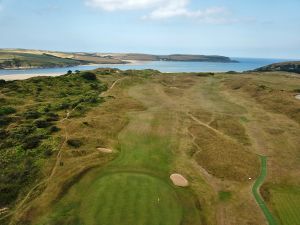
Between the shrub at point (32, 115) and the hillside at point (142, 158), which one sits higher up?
the shrub at point (32, 115)

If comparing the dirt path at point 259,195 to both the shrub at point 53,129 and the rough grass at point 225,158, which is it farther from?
the shrub at point 53,129

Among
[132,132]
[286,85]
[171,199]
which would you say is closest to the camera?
[171,199]

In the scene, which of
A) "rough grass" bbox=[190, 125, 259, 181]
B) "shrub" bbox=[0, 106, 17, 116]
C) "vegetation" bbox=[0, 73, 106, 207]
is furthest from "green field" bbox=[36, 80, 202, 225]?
"shrub" bbox=[0, 106, 17, 116]

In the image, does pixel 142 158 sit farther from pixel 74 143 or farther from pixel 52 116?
pixel 52 116

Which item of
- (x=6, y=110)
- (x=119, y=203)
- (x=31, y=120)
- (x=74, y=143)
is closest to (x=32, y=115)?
(x=31, y=120)

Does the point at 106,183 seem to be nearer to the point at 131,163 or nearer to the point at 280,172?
the point at 131,163

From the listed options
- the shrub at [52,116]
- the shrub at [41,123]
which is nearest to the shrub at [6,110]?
the shrub at [52,116]

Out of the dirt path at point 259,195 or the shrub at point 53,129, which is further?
the shrub at point 53,129

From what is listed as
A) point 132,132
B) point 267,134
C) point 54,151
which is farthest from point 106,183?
point 267,134
